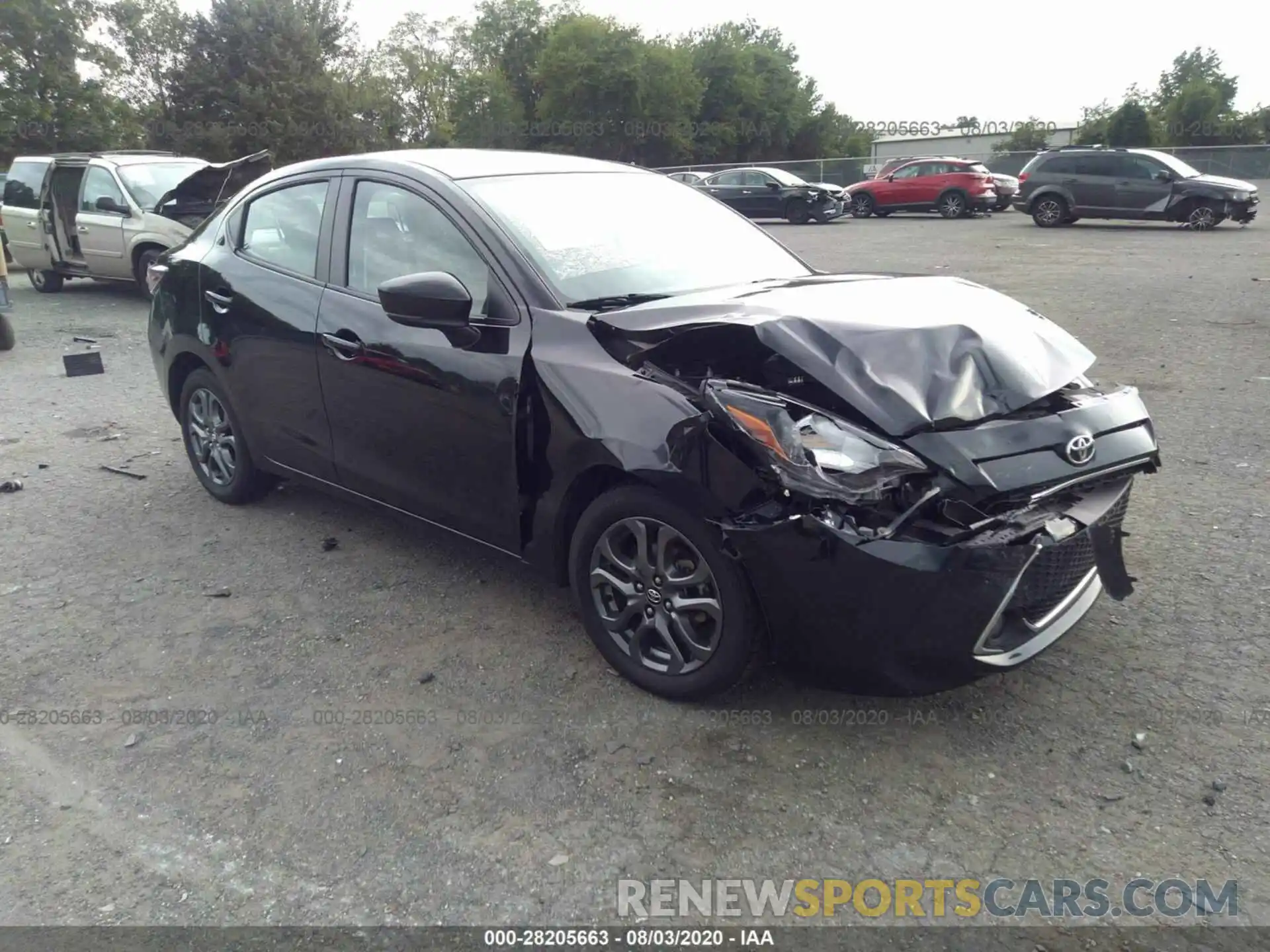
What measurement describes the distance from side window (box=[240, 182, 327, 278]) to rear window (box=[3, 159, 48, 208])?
11.0 metres

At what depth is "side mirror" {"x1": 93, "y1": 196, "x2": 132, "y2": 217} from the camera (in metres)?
12.1

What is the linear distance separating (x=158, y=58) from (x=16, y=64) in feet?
53.6

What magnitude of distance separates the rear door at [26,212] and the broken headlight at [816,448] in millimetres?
13922


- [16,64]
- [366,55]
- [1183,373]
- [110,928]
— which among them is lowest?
[110,928]

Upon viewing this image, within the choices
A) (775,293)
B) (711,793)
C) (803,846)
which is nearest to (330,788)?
(711,793)

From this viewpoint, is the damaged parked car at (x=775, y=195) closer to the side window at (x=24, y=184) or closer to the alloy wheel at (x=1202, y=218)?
the alloy wheel at (x=1202, y=218)

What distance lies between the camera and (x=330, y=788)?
9.73 feet

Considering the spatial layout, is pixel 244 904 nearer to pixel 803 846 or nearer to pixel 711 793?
pixel 711 793

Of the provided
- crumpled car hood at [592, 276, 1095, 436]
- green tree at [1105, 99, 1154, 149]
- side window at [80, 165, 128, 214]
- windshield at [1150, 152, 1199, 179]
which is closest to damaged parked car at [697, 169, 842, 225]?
windshield at [1150, 152, 1199, 179]

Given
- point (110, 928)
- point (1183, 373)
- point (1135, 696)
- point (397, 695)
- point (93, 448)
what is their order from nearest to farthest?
point (110, 928) < point (1135, 696) < point (397, 695) < point (93, 448) < point (1183, 373)

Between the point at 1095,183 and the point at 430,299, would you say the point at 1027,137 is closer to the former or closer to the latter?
the point at 1095,183

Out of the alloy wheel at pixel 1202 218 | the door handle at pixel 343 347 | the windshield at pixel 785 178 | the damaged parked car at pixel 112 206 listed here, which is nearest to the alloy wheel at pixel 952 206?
the windshield at pixel 785 178

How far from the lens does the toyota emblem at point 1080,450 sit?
2.97 meters

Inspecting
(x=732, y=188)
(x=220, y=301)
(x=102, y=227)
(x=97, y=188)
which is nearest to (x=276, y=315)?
(x=220, y=301)
